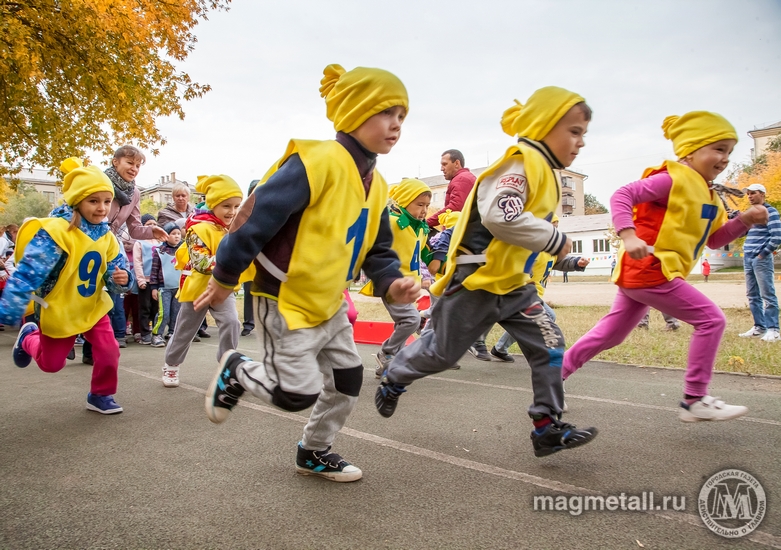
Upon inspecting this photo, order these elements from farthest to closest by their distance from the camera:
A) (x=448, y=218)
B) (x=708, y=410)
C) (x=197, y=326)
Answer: (x=448, y=218)
(x=197, y=326)
(x=708, y=410)

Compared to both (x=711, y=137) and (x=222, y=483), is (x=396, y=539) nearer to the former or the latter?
(x=222, y=483)

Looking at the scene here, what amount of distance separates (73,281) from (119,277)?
1.05ft

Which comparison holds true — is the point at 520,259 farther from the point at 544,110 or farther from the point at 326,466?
the point at 326,466

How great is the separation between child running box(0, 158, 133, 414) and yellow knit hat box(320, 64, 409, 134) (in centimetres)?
223

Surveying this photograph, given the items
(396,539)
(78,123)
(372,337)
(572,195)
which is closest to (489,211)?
(396,539)

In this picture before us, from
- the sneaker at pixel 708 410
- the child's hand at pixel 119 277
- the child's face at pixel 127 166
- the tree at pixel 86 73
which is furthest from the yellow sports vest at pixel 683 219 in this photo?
the tree at pixel 86 73

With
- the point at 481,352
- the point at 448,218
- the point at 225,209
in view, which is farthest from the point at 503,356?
the point at 225,209

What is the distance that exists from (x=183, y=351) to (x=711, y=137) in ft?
15.3

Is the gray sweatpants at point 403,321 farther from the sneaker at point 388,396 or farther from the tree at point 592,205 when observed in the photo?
the tree at point 592,205

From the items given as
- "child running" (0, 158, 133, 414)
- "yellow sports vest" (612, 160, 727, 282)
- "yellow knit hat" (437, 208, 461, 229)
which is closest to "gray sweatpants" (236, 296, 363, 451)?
"child running" (0, 158, 133, 414)

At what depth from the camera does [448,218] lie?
624 cm

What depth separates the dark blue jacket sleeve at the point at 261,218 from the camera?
239 cm

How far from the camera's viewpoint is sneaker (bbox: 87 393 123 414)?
13.5 feet

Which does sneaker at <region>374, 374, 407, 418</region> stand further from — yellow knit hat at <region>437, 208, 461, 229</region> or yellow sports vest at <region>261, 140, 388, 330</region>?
yellow knit hat at <region>437, 208, 461, 229</region>
